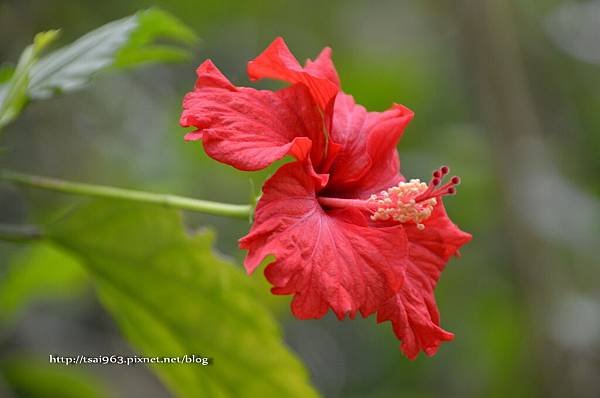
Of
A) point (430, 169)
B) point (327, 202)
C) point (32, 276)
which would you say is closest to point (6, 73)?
point (327, 202)

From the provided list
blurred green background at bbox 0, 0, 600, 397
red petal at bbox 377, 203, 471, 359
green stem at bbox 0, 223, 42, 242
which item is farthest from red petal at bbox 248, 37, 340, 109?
blurred green background at bbox 0, 0, 600, 397

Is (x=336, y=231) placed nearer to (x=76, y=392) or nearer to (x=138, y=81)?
(x=76, y=392)

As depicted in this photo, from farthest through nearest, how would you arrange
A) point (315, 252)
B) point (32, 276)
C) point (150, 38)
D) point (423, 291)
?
point (32, 276) → point (150, 38) → point (423, 291) → point (315, 252)

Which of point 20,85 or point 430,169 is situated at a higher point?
point 20,85

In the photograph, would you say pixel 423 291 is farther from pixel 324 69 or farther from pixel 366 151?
pixel 324 69

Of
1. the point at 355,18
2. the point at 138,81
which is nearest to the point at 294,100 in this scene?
the point at 138,81

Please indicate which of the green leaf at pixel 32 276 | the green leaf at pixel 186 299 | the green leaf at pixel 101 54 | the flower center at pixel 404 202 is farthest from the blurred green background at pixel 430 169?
the flower center at pixel 404 202

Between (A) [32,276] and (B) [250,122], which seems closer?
(B) [250,122]

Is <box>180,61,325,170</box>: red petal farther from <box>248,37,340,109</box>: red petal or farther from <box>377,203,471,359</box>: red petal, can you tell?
<box>377,203,471,359</box>: red petal
